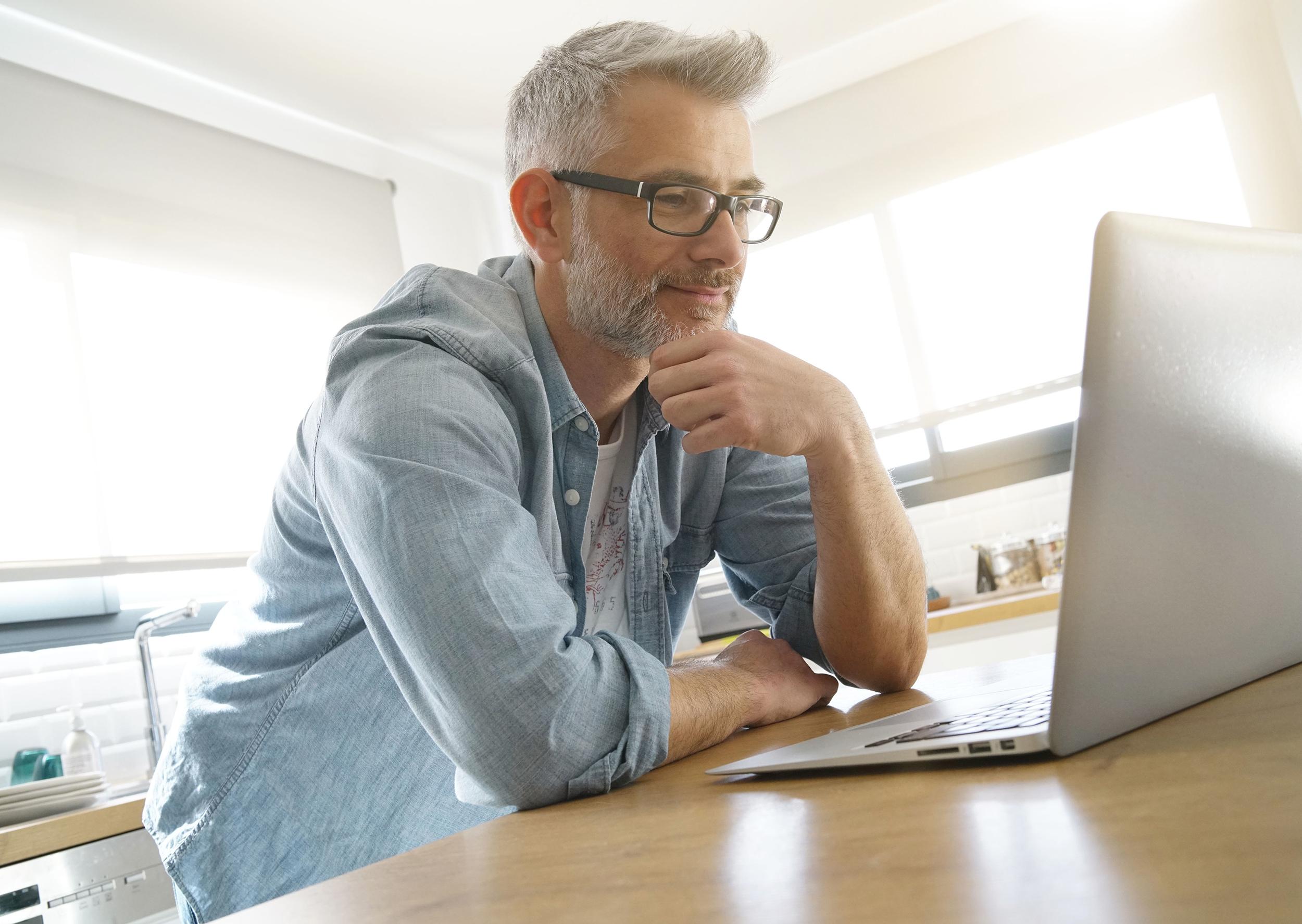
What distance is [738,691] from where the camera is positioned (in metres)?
0.92

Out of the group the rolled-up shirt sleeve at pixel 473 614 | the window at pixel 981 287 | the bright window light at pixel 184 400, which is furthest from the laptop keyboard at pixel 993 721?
the window at pixel 981 287

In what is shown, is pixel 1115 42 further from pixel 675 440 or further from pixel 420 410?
pixel 420 410

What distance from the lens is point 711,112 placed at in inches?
50.0

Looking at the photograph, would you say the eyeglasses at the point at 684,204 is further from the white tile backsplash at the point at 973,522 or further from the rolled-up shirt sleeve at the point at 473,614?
the white tile backsplash at the point at 973,522

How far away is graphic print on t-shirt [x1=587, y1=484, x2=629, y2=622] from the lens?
1226mm

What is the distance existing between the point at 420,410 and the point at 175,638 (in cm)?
283

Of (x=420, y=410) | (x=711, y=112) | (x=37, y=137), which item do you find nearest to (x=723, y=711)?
(x=420, y=410)

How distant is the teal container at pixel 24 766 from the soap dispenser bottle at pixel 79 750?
7cm

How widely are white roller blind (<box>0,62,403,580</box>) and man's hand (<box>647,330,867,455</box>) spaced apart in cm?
254

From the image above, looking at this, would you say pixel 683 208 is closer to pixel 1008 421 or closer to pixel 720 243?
pixel 720 243

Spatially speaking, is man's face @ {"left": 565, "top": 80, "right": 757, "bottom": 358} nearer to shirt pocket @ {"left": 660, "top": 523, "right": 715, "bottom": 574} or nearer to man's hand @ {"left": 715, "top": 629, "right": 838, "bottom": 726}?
shirt pocket @ {"left": 660, "top": 523, "right": 715, "bottom": 574}

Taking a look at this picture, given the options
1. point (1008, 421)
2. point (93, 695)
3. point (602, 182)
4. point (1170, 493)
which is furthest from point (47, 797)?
point (1008, 421)

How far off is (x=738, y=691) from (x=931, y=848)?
21.6 inches

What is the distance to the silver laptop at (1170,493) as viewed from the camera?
1.41 ft
